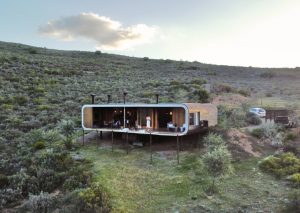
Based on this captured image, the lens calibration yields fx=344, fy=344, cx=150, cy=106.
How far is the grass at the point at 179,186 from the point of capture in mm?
14117

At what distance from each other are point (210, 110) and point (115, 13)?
13.3 m

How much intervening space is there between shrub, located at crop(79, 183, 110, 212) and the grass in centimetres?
40

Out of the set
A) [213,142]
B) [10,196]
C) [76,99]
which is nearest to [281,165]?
[213,142]

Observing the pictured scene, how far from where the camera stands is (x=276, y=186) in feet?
52.4

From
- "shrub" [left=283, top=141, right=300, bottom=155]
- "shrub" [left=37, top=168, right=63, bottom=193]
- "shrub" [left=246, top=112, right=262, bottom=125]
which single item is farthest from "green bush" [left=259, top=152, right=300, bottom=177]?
"shrub" [left=246, top=112, right=262, bottom=125]

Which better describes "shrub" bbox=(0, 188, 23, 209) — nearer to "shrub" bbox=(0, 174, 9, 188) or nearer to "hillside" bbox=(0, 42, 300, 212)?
"hillside" bbox=(0, 42, 300, 212)

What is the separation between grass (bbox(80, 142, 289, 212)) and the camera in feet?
46.3

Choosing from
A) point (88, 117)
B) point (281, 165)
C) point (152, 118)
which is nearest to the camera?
point (281, 165)

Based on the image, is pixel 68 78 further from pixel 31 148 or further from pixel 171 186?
pixel 171 186

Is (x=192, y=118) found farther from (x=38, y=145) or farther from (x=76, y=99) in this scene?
(x=76, y=99)

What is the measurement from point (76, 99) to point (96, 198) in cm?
2391

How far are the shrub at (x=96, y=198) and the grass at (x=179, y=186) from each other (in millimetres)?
402

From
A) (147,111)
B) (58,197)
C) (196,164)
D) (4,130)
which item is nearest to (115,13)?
(147,111)

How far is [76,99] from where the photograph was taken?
36406mm
